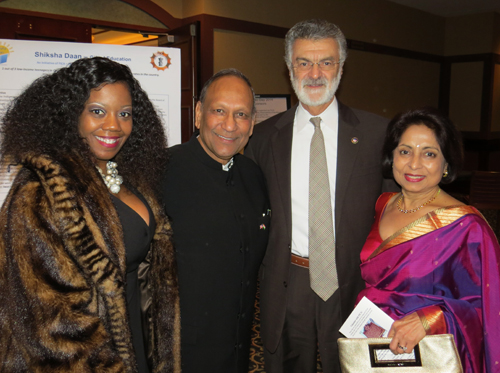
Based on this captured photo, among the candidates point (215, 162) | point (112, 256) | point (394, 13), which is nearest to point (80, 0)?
point (215, 162)

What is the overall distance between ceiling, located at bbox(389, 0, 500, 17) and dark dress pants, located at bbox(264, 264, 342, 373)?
7754 millimetres

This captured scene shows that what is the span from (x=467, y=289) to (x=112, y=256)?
4.70 feet

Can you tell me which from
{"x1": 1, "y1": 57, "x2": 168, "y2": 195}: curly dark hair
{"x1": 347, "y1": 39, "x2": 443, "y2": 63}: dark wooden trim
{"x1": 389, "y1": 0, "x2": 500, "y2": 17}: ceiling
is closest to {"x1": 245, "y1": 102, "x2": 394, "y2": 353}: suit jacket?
{"x1": 1, "y1": 57, "x2": 168, "y2": 195}: curly dark hair

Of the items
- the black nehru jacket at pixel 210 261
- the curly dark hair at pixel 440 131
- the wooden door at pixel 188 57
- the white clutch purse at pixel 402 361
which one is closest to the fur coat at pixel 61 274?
the black nehru jacket at pixel 210 261

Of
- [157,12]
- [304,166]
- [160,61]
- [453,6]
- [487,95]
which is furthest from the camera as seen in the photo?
[487,95]

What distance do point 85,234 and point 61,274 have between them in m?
0.15

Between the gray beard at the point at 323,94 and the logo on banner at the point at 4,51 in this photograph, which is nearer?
the gray beard at the point at 323,94

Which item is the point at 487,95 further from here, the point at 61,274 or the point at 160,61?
the point at 61,274

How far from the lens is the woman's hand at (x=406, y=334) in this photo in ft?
5.43

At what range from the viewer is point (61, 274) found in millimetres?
1313

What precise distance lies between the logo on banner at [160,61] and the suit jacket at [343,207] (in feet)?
4.71

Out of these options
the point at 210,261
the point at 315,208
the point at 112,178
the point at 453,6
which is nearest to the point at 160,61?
the point at 112,178

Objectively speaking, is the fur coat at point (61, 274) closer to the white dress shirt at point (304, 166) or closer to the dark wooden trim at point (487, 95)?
the white dress shirt at point (304, 166)

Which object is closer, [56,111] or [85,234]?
[85,234]
